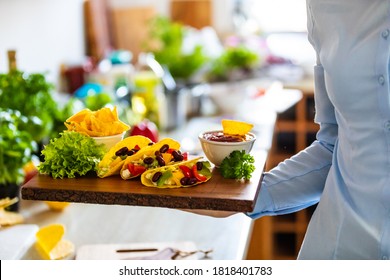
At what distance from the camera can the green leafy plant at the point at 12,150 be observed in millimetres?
1533

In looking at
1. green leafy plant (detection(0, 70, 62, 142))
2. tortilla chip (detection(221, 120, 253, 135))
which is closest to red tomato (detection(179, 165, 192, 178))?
tortilla chip (detection(221, 120, 253, 135))

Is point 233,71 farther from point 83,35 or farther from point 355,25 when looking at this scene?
point 355,25

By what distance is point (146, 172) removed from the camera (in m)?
1.07

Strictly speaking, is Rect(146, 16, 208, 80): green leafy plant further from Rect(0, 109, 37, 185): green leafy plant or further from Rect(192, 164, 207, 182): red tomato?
Rect(192, 164, 207, 182): red tomato

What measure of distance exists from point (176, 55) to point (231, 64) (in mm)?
331

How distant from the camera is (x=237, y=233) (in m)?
1.58

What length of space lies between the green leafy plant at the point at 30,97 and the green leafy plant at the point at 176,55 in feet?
3.84

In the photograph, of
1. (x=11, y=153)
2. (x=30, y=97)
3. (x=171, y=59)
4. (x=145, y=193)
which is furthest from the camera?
(x=171, y=59)

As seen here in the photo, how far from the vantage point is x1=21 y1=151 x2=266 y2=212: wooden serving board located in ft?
3.29

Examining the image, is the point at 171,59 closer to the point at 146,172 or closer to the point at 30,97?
the point at 30,97

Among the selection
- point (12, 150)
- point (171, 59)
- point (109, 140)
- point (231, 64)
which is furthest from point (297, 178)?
point (231, 64)

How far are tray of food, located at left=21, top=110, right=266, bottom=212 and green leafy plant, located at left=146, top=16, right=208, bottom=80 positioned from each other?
176 cm

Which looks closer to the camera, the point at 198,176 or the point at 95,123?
the point at 198,176
